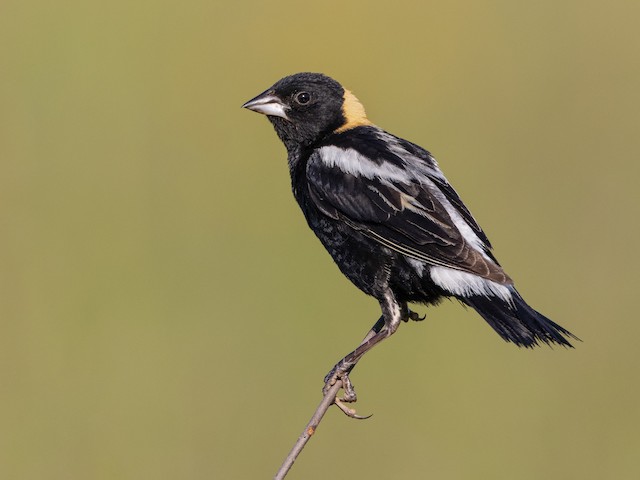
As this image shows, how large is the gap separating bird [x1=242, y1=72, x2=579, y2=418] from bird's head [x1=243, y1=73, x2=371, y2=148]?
160mm

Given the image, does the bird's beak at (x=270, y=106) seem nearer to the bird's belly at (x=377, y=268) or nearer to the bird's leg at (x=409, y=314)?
the bird's belly at (x=377, y=268)

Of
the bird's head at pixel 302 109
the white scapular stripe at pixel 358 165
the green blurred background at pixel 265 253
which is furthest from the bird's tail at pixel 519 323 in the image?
the green blurred background at pixel 265 253

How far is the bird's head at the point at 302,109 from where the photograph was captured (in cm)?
379

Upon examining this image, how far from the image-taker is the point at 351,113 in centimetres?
389

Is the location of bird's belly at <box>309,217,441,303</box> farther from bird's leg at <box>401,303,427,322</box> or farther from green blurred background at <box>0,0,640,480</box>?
green blurred background at <box>0,0,640,480</box>

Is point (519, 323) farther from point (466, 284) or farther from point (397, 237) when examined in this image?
point (397, 237)

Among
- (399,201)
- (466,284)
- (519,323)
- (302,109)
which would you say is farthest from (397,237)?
(302,109)

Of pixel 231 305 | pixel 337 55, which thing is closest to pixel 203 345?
pixel 231 305

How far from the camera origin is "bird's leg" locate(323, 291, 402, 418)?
10.7 feet

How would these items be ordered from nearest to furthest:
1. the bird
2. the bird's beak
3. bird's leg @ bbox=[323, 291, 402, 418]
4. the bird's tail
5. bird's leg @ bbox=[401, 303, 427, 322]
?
the bird's tail, the bird, bird's leg @ bbox=[323, 291, 402, 418], bird's leg @ bbox=[401, 303, 427, 322], the bird's beak

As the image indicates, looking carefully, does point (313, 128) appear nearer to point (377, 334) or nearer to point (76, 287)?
point (377, 334)

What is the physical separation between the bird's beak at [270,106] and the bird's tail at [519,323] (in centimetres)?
111

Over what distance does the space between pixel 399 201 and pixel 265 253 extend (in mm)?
1625

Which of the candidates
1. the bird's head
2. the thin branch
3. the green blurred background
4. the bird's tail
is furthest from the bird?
the green blurred background
